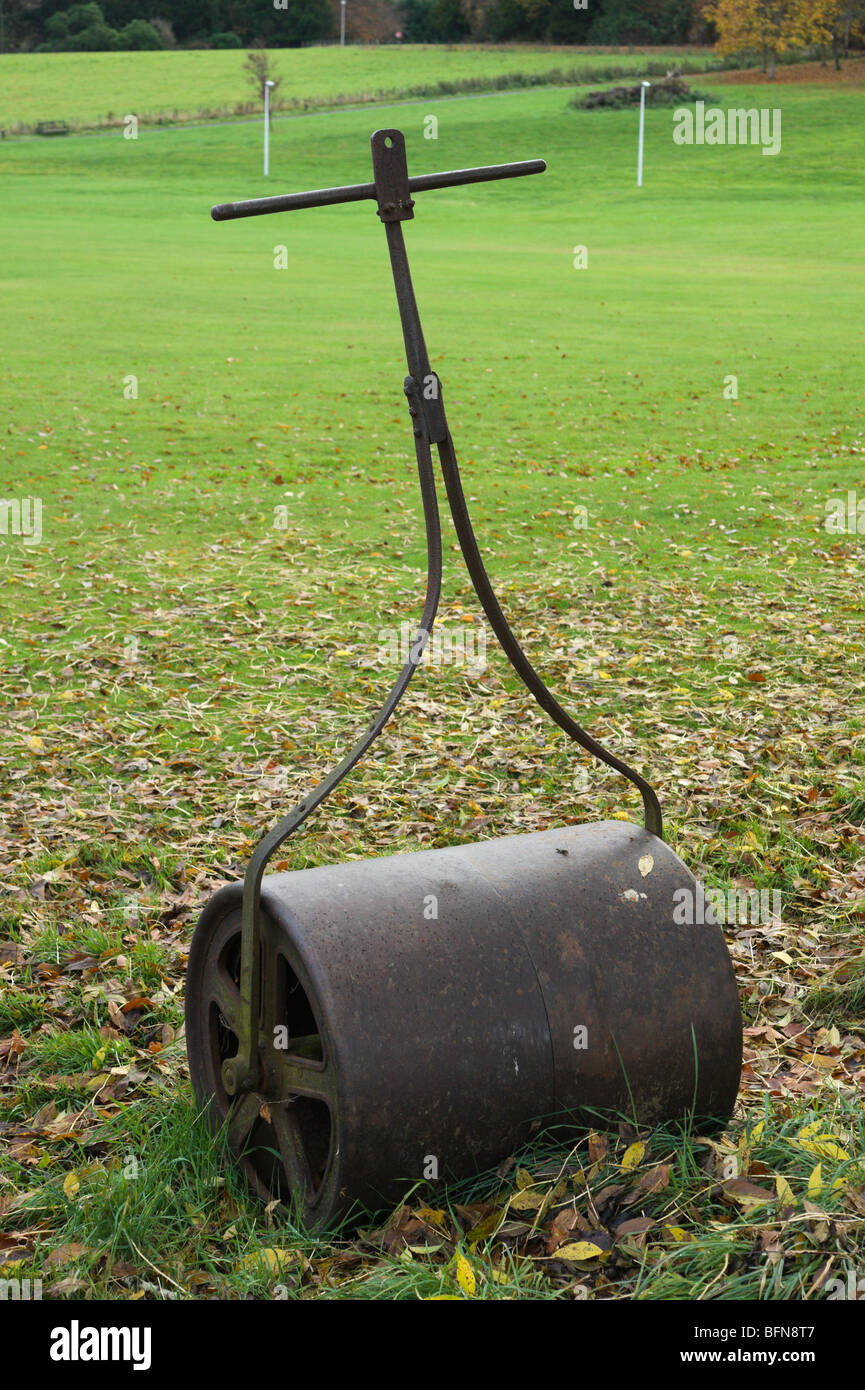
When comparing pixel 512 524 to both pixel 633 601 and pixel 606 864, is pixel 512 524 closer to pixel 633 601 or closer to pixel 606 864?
pixel 633 601

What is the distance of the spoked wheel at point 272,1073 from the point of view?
335cm

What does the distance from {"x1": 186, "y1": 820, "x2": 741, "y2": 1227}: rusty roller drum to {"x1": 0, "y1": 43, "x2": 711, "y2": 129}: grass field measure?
75.7 m

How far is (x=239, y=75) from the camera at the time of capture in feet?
268

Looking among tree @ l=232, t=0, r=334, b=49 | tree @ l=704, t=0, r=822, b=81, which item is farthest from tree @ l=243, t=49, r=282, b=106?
tree @ l=704, t=0, r=822, b=81

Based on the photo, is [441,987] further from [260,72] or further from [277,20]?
[277,20]

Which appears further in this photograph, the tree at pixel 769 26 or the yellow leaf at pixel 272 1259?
the tree at pixel 769 26

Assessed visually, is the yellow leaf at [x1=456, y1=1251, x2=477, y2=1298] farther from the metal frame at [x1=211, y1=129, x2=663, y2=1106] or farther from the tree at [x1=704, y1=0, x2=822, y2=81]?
the tree at [x1=704, y1=0, x2=822, y2=81]

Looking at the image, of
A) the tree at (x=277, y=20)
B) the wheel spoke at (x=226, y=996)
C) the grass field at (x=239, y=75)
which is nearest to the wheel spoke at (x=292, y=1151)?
the wheel spoke at (x=226, y=996)

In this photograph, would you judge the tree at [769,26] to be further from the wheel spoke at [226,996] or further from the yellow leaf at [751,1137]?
the wheel spoke at [226,996]

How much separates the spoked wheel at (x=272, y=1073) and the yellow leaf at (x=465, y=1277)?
367 mm

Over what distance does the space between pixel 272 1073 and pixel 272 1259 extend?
1.58 ft

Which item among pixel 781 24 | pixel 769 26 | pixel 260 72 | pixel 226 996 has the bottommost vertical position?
pixel 226 996

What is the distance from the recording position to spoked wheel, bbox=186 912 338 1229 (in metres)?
3.35

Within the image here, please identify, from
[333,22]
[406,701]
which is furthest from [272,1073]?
[333,22]
